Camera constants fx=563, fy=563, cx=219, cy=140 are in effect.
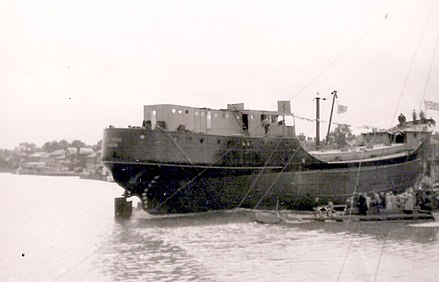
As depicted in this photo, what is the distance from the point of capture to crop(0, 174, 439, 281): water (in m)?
16.0

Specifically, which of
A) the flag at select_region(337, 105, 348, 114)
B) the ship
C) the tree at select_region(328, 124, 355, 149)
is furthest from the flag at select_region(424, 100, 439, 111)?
the tree at select_region(328, 124, 355, 149)

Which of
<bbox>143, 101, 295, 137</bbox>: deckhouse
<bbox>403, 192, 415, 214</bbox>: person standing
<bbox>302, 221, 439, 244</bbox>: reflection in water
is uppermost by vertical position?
<bbox>143, 101, 295, 137</bbox>: deckhouse

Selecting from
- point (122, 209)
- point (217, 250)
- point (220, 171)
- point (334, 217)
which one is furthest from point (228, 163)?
point (217, 250)

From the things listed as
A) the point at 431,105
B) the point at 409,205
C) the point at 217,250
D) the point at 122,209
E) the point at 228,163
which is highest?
the point at 431,105

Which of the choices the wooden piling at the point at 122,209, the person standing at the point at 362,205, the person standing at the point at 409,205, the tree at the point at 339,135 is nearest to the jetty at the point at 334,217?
the person standing at the point at 409,205

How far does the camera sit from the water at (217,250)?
16.0 m

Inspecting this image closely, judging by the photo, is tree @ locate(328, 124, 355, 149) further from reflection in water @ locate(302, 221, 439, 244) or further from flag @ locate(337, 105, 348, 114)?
reflection in water @ locate(302, 221, 439, 244)

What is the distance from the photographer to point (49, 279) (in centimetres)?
1628

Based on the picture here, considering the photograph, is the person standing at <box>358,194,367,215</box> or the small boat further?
the person standing at <box>358,194,367,215</box>

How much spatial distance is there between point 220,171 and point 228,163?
60cm

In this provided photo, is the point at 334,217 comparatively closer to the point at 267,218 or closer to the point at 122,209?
the point at 267,218

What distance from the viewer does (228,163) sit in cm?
2891

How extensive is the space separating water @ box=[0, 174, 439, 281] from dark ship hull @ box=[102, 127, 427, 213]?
119 cm

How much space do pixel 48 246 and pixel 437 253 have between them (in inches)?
571
